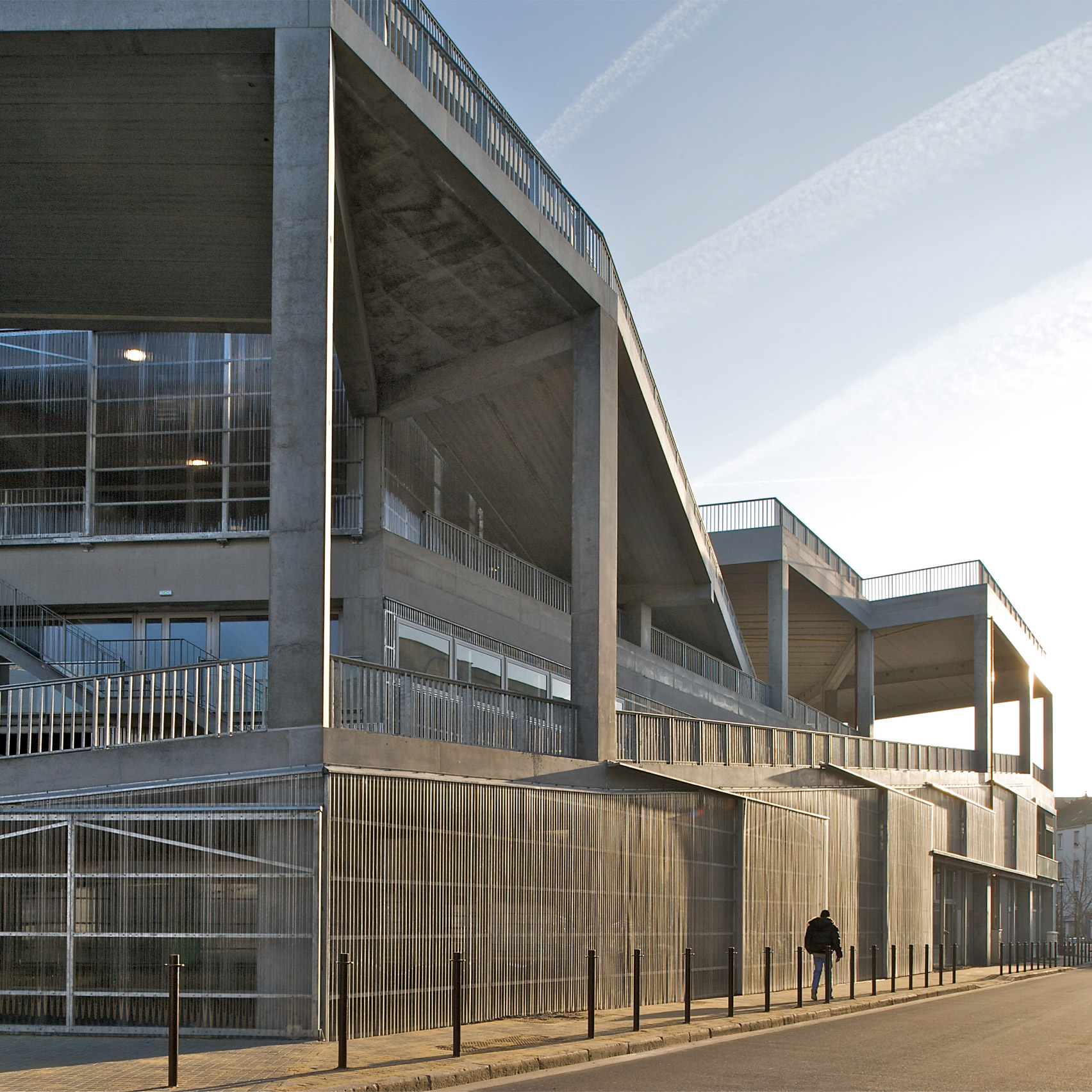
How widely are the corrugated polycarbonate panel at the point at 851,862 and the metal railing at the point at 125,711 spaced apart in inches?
370

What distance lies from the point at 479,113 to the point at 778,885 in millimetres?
13228

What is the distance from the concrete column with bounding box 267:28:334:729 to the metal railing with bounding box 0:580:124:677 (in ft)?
37.7

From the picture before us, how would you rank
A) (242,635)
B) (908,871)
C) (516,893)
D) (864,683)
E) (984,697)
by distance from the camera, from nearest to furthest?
(516,893) → (242,635) → (908,871) → (984,697) → (864,683)

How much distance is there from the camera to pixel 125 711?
1906 centimetres

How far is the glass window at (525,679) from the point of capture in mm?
28156

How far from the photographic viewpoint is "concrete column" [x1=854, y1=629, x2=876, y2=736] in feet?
169

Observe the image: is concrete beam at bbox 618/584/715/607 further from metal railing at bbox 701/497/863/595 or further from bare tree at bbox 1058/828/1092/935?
bare tree at bbox 1058/828/1092/935

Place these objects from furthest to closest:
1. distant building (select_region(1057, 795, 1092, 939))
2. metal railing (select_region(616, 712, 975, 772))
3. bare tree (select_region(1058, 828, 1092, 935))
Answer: distant building (select_region(1057, 795, 1092, 939)), bare tree (select_region(1058, 828, 1092, 935)), metal railing (select_region(616, 712, 975, 772))

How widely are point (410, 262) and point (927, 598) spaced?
3561 centimetres

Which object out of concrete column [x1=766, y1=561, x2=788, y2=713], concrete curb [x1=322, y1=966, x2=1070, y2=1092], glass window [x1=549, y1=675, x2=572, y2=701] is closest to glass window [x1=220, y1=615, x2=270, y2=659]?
glass window [x1=549, y1=675, x2=572, y2=701]

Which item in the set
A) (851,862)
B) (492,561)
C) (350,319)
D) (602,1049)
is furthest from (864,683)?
(602,1049)

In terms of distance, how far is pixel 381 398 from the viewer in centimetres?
2570

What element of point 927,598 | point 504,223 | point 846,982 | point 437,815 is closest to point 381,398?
point 504,223

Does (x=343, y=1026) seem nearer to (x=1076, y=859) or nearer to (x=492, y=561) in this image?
(x=492, y=561)
